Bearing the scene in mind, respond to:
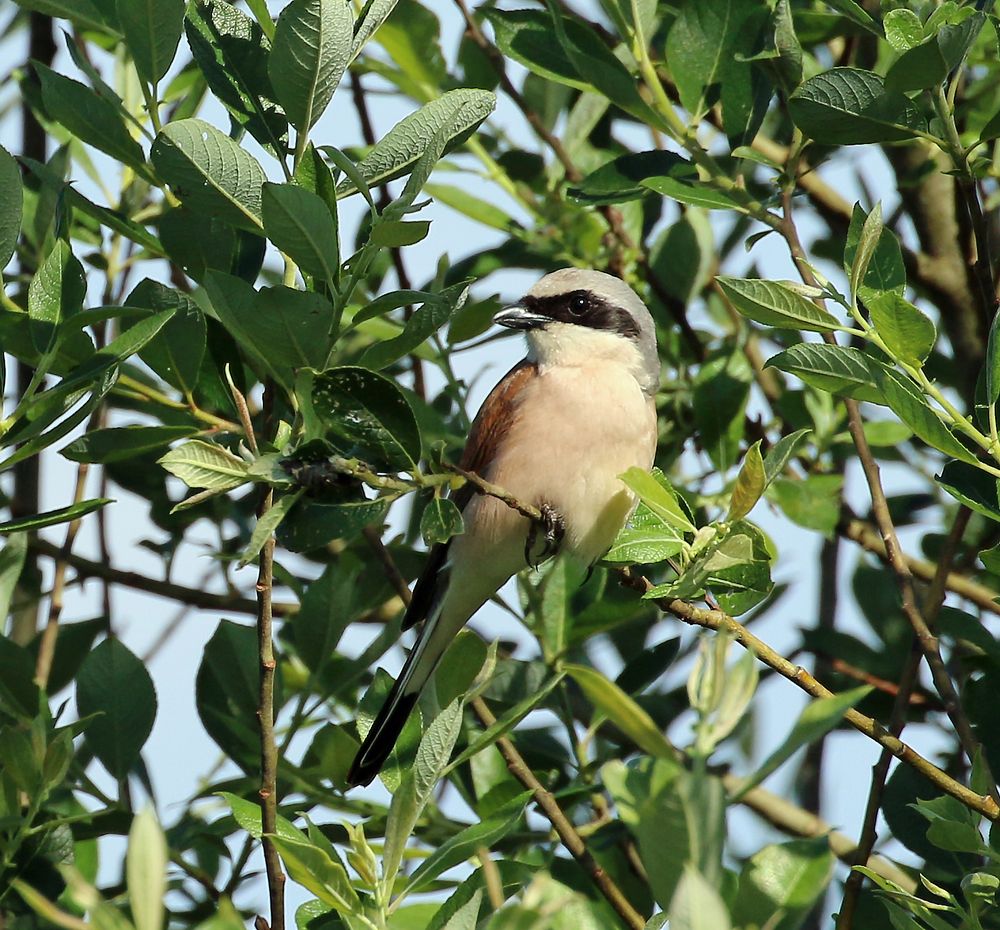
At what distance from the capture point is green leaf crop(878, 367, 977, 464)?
224 cm

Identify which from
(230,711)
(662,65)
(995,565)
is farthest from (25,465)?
(995,565)

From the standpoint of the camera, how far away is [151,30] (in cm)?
243

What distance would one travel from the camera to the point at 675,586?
2.44 meters

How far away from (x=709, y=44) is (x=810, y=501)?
4.12 ft

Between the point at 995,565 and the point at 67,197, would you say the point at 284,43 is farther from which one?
the point at 995,565

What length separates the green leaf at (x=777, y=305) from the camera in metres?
2.35

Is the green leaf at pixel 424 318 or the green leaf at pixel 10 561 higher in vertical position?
the green leaf at pixel 424 318

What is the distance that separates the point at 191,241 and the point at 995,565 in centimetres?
161

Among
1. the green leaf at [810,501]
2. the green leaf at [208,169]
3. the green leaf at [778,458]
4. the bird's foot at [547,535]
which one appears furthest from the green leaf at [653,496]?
the bird's foot at [547,535]

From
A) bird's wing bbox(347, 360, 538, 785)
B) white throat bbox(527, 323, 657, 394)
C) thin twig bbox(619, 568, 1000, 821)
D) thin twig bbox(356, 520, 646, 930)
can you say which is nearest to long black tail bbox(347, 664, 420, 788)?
bird's wing bbox(347, 360, 538, 785)

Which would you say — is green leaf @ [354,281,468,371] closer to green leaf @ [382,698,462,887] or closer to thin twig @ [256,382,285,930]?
thin twig @ [256,382,285,930]

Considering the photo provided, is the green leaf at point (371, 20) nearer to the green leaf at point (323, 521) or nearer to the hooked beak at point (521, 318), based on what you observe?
the green leaf at point (323, 521)

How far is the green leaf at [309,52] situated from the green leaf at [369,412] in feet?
1.48

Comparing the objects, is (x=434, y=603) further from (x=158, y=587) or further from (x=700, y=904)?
(x=700, y=904)
